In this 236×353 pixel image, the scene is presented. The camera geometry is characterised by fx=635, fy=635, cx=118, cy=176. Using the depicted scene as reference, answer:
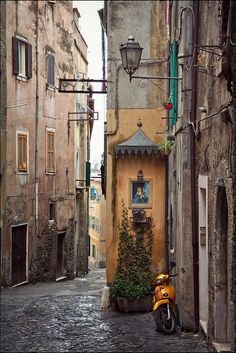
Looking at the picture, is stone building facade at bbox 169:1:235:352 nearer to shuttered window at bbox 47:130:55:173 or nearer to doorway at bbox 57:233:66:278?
A: shuttered window at bbox 47:130:55:173

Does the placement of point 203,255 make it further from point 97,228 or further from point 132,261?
point 97,228

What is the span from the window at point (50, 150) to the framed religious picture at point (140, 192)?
34.3 feet

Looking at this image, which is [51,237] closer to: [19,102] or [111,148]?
[19,102]

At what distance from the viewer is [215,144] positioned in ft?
27.9

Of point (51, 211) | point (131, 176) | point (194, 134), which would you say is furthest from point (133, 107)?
point (51, 211)

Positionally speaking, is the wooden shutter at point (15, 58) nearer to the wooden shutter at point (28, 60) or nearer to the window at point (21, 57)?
the window at point (21, 57)

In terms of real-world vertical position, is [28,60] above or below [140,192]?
above

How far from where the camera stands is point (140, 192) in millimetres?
15414

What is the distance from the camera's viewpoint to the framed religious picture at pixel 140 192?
1540cm

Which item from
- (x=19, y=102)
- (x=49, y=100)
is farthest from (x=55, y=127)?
(x=19, y=102)

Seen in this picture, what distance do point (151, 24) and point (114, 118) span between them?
2.51m

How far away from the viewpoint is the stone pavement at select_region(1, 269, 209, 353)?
1034cm

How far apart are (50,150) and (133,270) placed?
11616mm

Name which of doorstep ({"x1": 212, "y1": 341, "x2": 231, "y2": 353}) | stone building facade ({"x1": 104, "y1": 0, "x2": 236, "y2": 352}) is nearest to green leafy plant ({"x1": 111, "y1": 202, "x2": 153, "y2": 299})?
stone building facade ({"x1": 104, "y1": 0, "x2": 236, "y2": 352})
